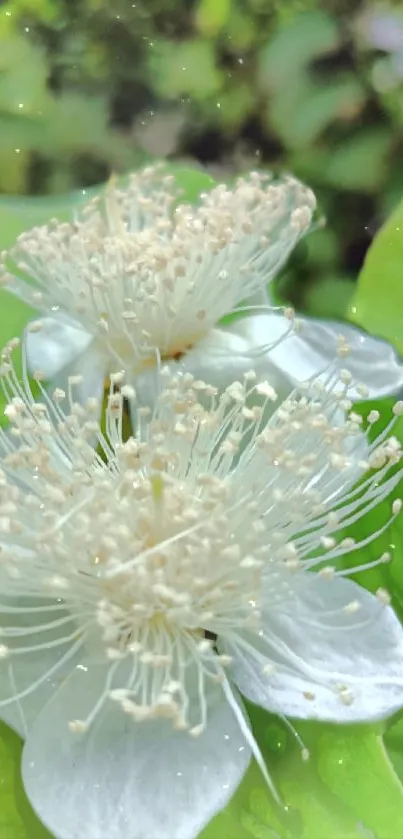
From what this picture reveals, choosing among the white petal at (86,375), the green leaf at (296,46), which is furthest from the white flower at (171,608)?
the green leaf at (296,46)

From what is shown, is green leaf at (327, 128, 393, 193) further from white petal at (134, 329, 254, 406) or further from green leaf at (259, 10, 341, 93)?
white petal at (134, 329, 254, 406)

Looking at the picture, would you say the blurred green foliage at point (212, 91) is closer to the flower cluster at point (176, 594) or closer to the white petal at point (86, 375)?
the white petal at point (86, 375)

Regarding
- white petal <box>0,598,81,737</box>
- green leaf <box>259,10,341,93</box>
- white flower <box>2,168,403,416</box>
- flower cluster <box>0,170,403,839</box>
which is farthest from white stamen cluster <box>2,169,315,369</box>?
green leaf <box>259,10,341,93</box>

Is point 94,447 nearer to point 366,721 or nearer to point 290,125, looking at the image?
point 366,721

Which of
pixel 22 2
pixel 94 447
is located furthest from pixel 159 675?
pixel 22 2

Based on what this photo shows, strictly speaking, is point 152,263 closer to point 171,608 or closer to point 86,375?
point 86,375
